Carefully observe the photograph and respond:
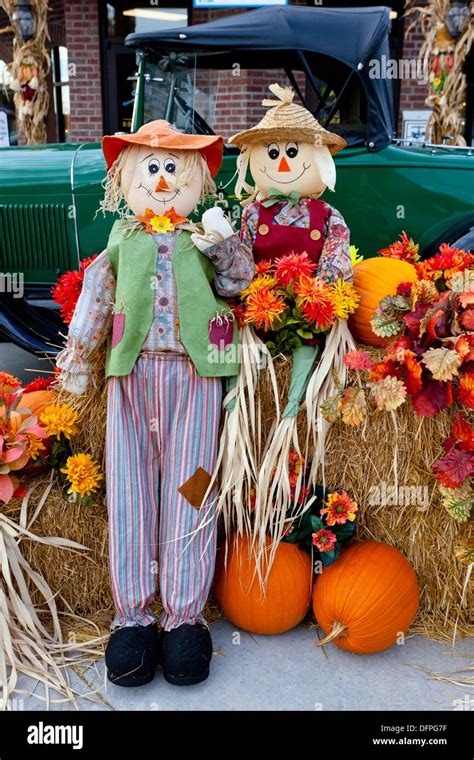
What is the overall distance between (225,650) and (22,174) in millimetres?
3250

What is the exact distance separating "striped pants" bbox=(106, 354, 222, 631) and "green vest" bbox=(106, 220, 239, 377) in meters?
0.05

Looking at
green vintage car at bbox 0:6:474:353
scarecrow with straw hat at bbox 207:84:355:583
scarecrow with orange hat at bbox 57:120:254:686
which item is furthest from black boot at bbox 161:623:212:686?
green vintage car at bbox 0:6:474:353

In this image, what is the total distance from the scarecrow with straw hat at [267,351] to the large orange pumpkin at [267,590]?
51mm

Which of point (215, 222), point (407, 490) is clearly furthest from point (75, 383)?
point (407, 490)

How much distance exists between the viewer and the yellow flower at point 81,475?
7.53 ft

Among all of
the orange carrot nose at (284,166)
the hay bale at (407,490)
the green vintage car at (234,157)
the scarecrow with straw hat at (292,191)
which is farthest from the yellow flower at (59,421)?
the green vintage car at (234,157)

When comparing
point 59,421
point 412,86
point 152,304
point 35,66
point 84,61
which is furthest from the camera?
point 84,61

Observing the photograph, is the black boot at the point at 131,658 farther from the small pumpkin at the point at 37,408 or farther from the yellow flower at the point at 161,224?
the yellow flower at the point at 161,224

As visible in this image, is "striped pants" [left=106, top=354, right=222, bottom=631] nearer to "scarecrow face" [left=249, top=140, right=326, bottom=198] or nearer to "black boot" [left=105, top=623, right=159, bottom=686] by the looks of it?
"black boot" [left=105, top=623, right=159, bottom=686]

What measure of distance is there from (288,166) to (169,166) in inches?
17.3

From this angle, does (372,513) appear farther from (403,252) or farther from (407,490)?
(403,252)

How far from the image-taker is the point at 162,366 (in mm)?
2211

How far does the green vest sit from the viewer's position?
218 cm
